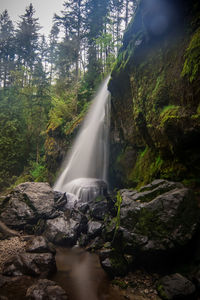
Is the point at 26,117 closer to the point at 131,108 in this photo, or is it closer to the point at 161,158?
the point at 131,108

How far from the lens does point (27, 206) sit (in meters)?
8.34

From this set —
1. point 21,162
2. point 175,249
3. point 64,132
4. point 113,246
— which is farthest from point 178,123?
point 21,162

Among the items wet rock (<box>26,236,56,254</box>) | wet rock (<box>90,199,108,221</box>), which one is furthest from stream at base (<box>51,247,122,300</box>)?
wet rock (<box>90,199,108,221</box>)

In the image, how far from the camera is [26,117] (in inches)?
787

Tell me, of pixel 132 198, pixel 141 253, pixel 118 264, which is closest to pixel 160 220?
pixel 141 253

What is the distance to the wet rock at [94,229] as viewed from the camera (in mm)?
6632

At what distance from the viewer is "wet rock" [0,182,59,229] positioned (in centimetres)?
791

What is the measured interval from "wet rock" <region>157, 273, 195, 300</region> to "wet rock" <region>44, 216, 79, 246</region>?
3.58m

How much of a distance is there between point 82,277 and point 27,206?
15.4 ft

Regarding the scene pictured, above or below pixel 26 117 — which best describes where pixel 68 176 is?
below

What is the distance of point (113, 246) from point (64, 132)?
11.9m

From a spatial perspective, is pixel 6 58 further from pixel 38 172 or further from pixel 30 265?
pixel 30 265

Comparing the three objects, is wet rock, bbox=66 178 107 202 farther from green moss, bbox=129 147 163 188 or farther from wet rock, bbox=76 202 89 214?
green moss, bbox=129 147 163 188

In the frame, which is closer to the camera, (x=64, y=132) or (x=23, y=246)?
(x=23, y=246)
